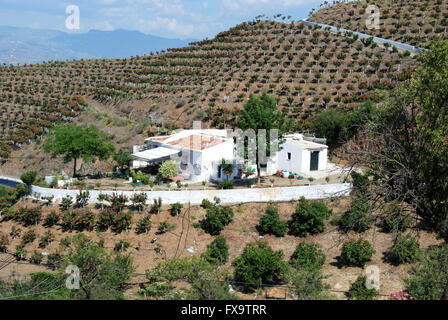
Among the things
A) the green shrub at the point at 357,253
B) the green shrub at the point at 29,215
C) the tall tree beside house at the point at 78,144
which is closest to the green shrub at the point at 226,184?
the green shrub at the point at 357,253

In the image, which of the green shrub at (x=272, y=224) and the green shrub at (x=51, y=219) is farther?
the green shrub at (x=51, y=219)

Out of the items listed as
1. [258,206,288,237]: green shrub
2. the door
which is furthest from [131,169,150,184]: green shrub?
the door

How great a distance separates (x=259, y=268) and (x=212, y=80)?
37055 millimetres

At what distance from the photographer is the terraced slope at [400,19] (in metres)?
50.6

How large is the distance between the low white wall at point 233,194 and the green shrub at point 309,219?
5.82 feet

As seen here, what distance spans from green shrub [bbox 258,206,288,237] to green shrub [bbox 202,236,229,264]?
293cm

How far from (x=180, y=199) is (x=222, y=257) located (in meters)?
5.50

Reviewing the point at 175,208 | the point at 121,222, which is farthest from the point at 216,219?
the point at 121,222

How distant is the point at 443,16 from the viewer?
173 ft

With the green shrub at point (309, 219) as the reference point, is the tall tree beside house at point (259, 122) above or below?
above

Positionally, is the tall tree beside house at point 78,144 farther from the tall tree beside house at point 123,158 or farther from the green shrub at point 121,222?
the green shrub at point 121,222

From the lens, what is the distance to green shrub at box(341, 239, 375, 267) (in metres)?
20.4

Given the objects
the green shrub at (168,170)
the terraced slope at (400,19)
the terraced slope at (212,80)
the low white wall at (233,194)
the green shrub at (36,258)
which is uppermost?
the terraced slope at (400,19)
